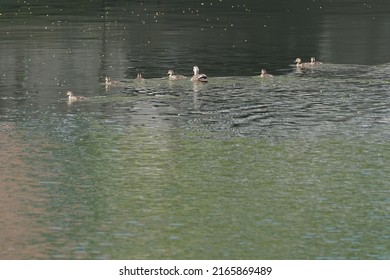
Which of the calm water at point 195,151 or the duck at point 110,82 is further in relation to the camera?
the duck at point 110,82

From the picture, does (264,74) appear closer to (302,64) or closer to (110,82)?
(302,64)

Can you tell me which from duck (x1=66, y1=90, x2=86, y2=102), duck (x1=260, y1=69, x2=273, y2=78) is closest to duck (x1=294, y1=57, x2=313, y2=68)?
duck (x1=260, y1=69, x2=273, y2=78)

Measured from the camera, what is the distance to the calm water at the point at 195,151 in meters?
22.8

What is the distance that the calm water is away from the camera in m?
22.8

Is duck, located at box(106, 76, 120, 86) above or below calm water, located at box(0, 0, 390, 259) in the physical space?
above

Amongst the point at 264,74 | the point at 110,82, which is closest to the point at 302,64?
the point at 264,74

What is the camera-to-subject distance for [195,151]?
98.7 feet

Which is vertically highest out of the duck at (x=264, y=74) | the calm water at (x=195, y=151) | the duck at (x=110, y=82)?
the duck at (x=264, y=74)

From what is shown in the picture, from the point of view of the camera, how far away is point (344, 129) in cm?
3272

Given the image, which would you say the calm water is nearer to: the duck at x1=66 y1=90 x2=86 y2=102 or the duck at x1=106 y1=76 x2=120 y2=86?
the duck at x1=106 y1=76 x2=120 y2=86

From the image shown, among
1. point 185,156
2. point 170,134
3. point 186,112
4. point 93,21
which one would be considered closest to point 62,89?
point 186,112

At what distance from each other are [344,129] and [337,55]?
17.7 metres

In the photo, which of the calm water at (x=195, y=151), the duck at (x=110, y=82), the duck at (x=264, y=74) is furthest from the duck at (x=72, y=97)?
the duck at (x=264, y=74)

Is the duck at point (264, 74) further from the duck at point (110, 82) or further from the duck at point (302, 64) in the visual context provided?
the duck at point (110, 82)
